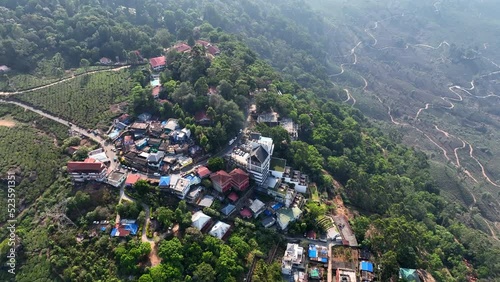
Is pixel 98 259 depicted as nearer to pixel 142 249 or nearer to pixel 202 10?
pixel 142 249

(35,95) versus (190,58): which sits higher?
(190,58)

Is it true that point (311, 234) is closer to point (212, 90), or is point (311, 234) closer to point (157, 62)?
point (212, 90)

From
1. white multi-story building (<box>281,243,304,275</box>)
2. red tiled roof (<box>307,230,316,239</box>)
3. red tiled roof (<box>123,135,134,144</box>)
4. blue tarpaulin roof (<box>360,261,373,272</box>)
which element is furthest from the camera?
red tiled roof (<box>123,135,134,144</box>)

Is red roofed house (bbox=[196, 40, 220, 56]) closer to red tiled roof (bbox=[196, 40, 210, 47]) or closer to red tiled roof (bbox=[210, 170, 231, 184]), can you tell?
red tiled roof (bbox=[196, 40, 210, 47])

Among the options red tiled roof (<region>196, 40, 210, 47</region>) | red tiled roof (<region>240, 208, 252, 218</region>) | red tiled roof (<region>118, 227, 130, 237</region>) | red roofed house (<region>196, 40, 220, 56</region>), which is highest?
red roofed house (<region>196, 40, 220, 56</region>)

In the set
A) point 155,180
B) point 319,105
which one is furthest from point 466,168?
point 155,180

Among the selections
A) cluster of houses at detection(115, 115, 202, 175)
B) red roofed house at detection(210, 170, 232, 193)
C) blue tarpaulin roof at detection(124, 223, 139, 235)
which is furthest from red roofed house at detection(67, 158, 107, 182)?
red roofed house at detection(210, 170, 232, 193)

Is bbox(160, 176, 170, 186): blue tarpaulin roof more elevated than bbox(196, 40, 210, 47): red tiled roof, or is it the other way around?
bbox(196, 40, 210, 47): red tiled roof
